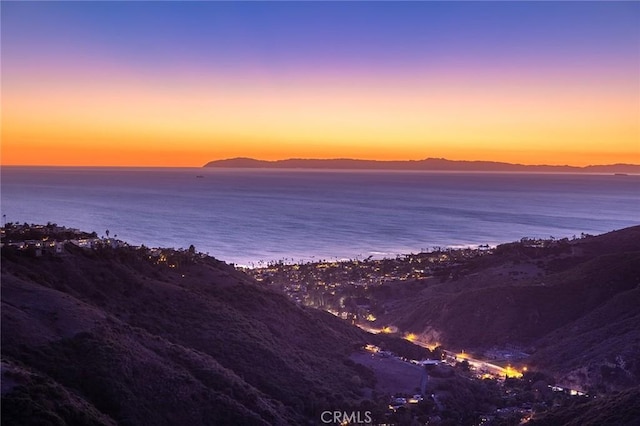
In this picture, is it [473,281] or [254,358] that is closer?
[254,358]

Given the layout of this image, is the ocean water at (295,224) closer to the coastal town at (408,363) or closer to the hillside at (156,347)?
the coastal town at (408,363)

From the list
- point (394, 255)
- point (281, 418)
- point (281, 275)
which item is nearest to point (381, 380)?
point (281, 418)

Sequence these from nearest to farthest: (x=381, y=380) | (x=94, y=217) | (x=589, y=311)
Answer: (x=381, y=380) < (x=589, y=311) < (x=94, y=217)

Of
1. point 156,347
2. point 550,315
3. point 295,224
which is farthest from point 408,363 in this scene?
point 295,224

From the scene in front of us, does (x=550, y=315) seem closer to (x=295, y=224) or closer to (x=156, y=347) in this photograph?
(x=156, y=347)

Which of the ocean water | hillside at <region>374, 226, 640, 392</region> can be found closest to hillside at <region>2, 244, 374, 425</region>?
hillside at <region>374, 226, 640, 392</region>

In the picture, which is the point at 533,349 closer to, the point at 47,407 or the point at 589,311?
the point at 589,311

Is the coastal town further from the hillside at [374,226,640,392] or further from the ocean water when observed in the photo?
the ocean water
